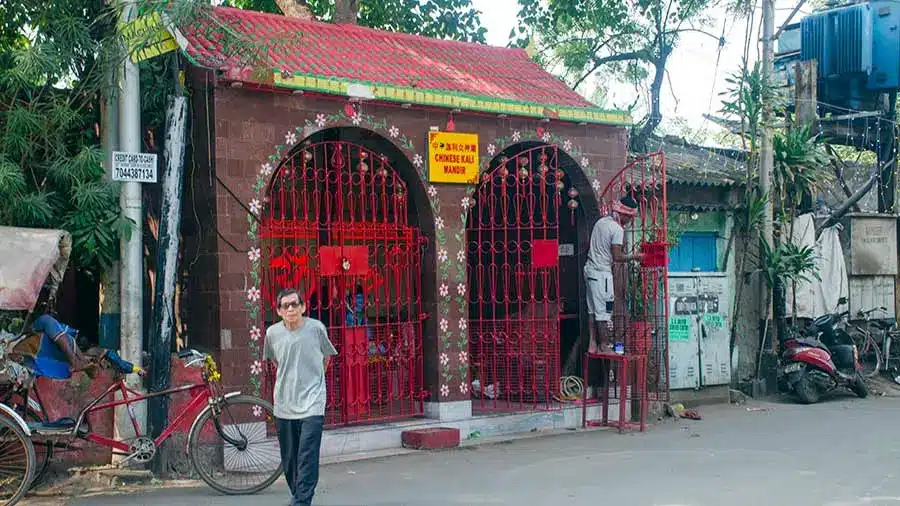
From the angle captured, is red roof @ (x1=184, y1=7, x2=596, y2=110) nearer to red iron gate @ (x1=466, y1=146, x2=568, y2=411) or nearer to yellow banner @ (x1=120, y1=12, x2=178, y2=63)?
yellow banner @ (x1=120, y1=12, x2=178, y2=63)

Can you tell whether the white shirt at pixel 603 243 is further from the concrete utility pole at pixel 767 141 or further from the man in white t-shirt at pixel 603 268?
the concrete utility pole at pixel 767 141

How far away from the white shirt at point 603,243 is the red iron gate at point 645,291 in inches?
10.8

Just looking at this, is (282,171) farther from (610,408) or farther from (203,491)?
(610,408)

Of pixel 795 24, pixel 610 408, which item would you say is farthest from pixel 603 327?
pixel 795 24

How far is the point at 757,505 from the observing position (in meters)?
7.25

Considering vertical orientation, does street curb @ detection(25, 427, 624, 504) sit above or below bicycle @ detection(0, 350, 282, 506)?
below

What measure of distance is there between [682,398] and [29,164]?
885 cm

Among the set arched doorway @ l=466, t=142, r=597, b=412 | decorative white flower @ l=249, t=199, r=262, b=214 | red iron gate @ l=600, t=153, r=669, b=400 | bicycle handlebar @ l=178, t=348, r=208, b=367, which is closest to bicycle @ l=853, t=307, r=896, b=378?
red iron gate @ l=600, t=153, r=669, b=400

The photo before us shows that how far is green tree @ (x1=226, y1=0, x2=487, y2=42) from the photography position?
16.3m

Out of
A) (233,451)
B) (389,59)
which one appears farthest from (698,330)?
(233,451)

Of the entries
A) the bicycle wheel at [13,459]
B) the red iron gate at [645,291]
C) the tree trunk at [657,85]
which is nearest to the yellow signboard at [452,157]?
the red iron gate at [645,291]

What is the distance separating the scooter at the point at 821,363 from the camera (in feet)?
45.4

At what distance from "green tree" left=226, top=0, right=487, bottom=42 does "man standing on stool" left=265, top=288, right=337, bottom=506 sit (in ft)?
32.4

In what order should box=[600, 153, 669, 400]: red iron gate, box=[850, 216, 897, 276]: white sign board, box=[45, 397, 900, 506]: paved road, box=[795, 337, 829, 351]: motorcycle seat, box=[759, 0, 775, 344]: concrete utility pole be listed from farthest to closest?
box=[850, 216, 897, 276]: white sign board → box=[759, 0, 775, 344]: concrete utility pole → box=[795, 337, 829, 351]: motorcycle seat → box=[600, 153, 669, 400]: red iron gate → box=[45, 397, 900, 506]: paved road
